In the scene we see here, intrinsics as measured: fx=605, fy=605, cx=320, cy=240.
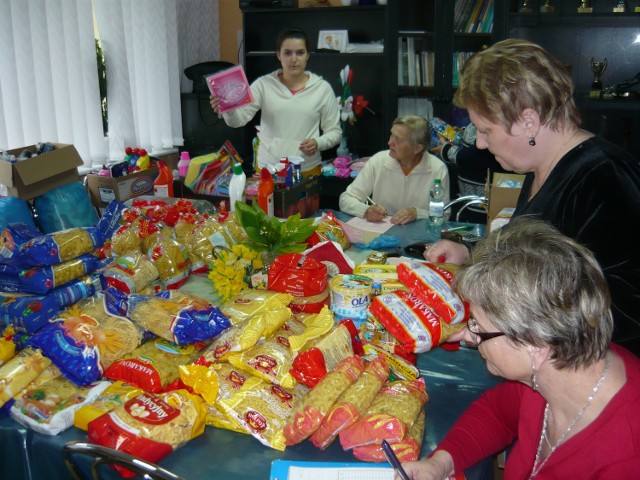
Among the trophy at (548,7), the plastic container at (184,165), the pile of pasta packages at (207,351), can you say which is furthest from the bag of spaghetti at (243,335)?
the trophy at (548,7)

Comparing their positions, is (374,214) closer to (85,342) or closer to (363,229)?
(363,229)

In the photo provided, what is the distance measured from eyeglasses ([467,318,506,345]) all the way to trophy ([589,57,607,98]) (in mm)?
3674

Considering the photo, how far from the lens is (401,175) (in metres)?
3.46

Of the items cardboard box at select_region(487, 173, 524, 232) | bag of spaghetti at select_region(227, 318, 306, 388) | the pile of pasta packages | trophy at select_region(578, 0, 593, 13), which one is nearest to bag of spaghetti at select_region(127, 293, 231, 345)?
the pile of pasta packages

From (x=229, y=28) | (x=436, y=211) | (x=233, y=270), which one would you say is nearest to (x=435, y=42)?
(x=229, y=28)

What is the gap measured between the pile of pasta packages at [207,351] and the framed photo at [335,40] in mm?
3112

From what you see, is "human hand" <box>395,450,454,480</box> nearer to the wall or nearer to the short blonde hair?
the short blonde hair

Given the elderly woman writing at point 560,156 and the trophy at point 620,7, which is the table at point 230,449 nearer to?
the elderly woman writing at point 560,156

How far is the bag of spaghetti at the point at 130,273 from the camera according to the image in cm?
191

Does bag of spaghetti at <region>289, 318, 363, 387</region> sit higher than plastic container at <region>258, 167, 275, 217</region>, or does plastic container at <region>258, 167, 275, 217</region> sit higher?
plastic container at <region>258, 167, 275, 217</region>

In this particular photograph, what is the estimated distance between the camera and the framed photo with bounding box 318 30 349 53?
187 inches

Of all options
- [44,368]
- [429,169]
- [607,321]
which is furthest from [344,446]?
[429,169]

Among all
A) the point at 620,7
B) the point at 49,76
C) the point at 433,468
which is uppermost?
the point at 620,7

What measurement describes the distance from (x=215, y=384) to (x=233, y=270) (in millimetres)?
651
